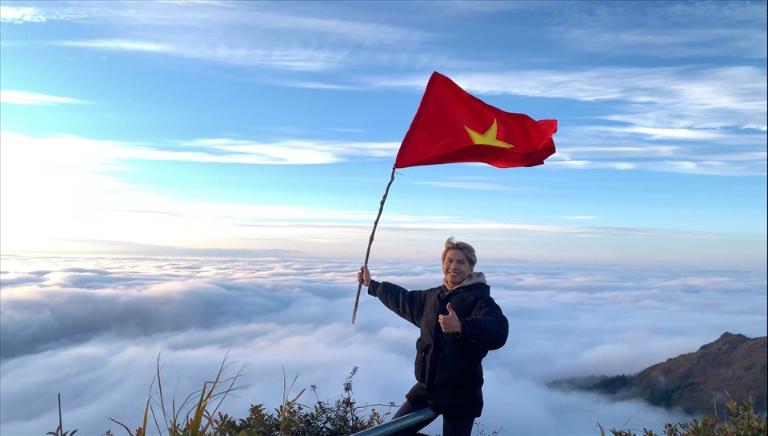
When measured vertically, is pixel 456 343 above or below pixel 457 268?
below

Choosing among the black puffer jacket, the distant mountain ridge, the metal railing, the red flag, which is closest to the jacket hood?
the black puffer jacket

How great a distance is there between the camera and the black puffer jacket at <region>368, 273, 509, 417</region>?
204 inches

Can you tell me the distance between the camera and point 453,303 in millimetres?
5531

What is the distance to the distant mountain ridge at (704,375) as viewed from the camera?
47.6 m

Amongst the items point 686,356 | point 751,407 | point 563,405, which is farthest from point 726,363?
point 751,407

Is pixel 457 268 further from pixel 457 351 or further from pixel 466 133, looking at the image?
pixel 466 133

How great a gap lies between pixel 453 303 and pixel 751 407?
108 inches

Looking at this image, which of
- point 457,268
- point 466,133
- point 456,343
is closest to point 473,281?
point 457,268

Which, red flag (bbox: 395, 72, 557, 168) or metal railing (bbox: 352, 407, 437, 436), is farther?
red flag (bbox: 395, 72, 557, 168)

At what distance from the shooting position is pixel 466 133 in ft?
23.1

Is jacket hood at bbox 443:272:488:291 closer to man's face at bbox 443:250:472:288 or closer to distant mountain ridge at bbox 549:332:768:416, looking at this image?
man's face at bbox 443:250:472:288

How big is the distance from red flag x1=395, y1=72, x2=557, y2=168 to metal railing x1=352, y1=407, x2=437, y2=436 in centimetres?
255

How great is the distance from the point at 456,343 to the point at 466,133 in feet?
8.00

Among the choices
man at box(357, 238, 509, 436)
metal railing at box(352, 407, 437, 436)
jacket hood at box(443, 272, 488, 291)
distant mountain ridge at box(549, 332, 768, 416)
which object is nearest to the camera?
metal railing at box(352, 407, 437, 436)
